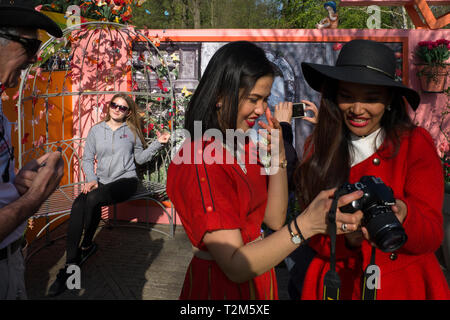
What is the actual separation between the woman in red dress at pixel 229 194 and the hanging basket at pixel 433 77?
4395 millimetres

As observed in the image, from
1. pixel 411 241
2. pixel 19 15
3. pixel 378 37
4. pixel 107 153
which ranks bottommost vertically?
pixel 411 241

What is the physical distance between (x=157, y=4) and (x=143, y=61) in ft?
43.5

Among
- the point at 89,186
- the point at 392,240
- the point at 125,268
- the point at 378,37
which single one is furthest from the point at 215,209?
the point at 378,37

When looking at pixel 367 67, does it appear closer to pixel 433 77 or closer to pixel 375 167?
pixel 375 167

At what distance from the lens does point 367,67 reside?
167 cm

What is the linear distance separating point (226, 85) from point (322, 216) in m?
0.66

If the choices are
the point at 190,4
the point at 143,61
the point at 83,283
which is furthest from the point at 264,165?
the point at 190,4

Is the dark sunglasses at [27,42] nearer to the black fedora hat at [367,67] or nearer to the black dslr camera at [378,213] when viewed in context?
the black fedora hat at [367,67]

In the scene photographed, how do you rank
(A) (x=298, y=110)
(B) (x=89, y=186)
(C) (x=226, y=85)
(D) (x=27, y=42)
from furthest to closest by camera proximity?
1. (B) (x=89, y=186)
2. (A) (x=298, y=110)
3. (D) (x=27, y=42)
4. (C) (x=226, y=85)

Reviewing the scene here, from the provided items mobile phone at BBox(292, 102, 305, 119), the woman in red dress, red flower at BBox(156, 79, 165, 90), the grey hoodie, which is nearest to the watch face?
the woman in red dress

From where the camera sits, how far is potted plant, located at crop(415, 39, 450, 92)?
4.93m

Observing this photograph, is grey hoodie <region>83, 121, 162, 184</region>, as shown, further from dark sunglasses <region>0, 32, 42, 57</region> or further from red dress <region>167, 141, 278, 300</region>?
red dress <region>167, 141, 278, 300</region>

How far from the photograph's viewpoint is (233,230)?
1.30 metres

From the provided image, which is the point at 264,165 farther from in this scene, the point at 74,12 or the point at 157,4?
the point at 157,4
